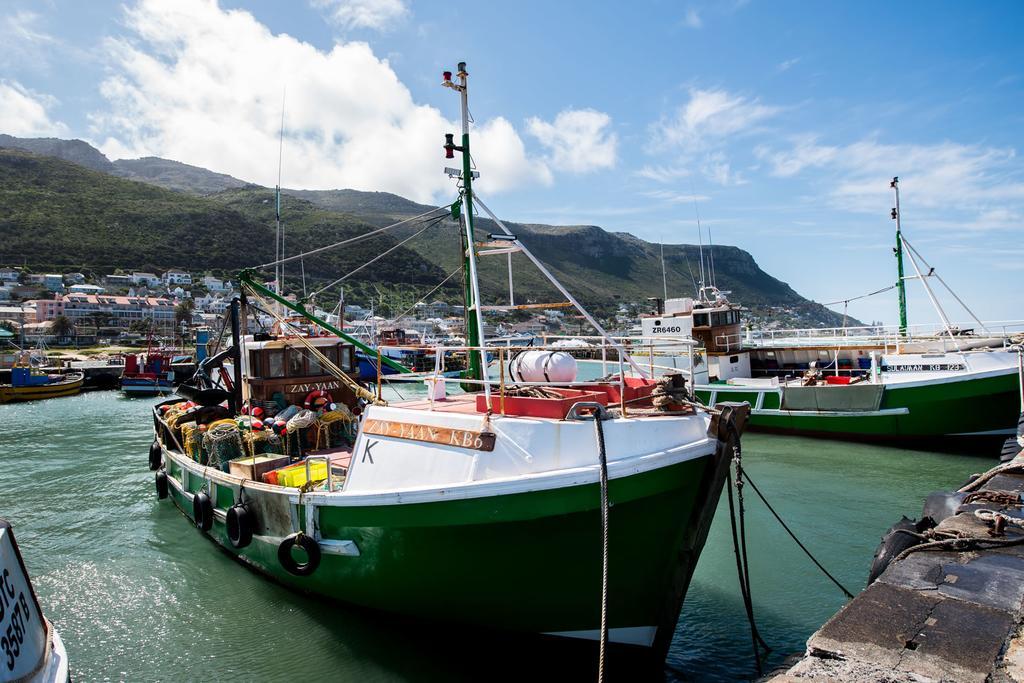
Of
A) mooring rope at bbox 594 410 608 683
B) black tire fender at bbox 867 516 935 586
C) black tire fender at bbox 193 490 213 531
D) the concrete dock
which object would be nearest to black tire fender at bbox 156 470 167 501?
black tire fender at bbox 193 490 213 531

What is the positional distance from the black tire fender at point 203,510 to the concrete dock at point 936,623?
921 centimetres

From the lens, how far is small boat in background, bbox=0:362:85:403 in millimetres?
39312

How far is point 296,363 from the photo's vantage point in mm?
11953

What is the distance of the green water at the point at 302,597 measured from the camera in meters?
6.98

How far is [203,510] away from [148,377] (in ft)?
130

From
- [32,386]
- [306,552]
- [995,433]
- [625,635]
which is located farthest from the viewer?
[32,386]

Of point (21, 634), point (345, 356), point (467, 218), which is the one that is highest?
point (467, 218)

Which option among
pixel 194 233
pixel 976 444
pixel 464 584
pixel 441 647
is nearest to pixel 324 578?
pixel 441 647

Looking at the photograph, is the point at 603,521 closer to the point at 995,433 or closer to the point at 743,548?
the point at 743,548

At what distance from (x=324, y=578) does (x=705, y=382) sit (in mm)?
21592

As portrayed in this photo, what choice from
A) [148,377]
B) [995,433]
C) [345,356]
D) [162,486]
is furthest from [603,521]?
[148,377]

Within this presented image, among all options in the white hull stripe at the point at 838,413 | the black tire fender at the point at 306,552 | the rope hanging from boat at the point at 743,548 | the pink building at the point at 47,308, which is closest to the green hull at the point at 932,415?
the white hull stripe at the point at 838,413

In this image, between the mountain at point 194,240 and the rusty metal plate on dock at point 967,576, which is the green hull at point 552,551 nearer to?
the rusty metal plate on dock at point 967,576

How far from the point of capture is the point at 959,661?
3.60 metres
